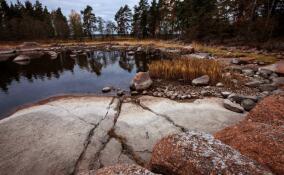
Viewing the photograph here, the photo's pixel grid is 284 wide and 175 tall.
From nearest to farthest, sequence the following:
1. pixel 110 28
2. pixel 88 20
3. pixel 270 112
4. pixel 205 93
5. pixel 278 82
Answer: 1. pixel 270 112
2. pixel 205 93
3. pixel 278 82
4. pixel 88 20
5. pixel 110 28

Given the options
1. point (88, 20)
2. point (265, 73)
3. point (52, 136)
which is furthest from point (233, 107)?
point (88, 20)

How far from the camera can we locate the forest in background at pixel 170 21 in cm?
2069

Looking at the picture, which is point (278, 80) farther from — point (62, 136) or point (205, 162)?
point (62, 136)

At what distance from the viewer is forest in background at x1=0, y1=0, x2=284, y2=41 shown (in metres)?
20.7

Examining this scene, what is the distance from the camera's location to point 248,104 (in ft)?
19.8

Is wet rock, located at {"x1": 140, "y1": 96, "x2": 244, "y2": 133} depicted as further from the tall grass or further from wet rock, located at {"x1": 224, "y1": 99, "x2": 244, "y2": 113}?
the tall grass

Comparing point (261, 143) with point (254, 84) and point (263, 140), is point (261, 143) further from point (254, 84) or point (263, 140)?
point (254, 84)

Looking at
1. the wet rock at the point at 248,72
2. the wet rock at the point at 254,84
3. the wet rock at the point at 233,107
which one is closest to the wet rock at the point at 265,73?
the wet rock at the point at 248,72

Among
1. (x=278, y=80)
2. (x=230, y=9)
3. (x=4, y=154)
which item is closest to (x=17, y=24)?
(x=230, y=9)

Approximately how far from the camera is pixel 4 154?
4211 millimetres

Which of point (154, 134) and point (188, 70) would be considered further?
point (188, 70)

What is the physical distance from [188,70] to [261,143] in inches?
291

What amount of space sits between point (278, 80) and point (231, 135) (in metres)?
7.92

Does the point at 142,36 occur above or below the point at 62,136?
above
